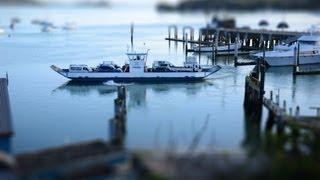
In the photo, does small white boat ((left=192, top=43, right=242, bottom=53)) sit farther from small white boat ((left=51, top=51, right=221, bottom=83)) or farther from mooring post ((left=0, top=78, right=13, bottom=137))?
mooring post ((left=0, top=78, right=13, bottom=137))

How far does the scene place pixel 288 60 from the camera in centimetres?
5962

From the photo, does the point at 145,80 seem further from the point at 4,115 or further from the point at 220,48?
the point at 220,48

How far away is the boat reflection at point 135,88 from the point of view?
45281 mm

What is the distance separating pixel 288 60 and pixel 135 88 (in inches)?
812

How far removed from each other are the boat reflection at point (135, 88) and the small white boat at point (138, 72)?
0.70 metres

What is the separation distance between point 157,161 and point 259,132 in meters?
12.1

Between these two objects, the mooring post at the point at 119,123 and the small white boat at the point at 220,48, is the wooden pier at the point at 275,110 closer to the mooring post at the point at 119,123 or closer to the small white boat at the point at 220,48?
the mooring post at the point at 119,123

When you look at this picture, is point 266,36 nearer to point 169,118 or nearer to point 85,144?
point 169,118

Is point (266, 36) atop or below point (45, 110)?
atop

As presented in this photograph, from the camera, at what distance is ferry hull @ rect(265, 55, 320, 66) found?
59.2 m

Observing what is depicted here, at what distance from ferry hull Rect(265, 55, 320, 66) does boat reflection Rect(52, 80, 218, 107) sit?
472 inches

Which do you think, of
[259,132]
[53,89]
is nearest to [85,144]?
[259,132]

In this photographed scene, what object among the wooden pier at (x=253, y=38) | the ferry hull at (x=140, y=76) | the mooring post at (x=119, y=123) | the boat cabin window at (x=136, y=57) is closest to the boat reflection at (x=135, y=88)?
the ferry hull at (x=140, y=76)

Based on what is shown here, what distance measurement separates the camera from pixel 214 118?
35594 millimetres
